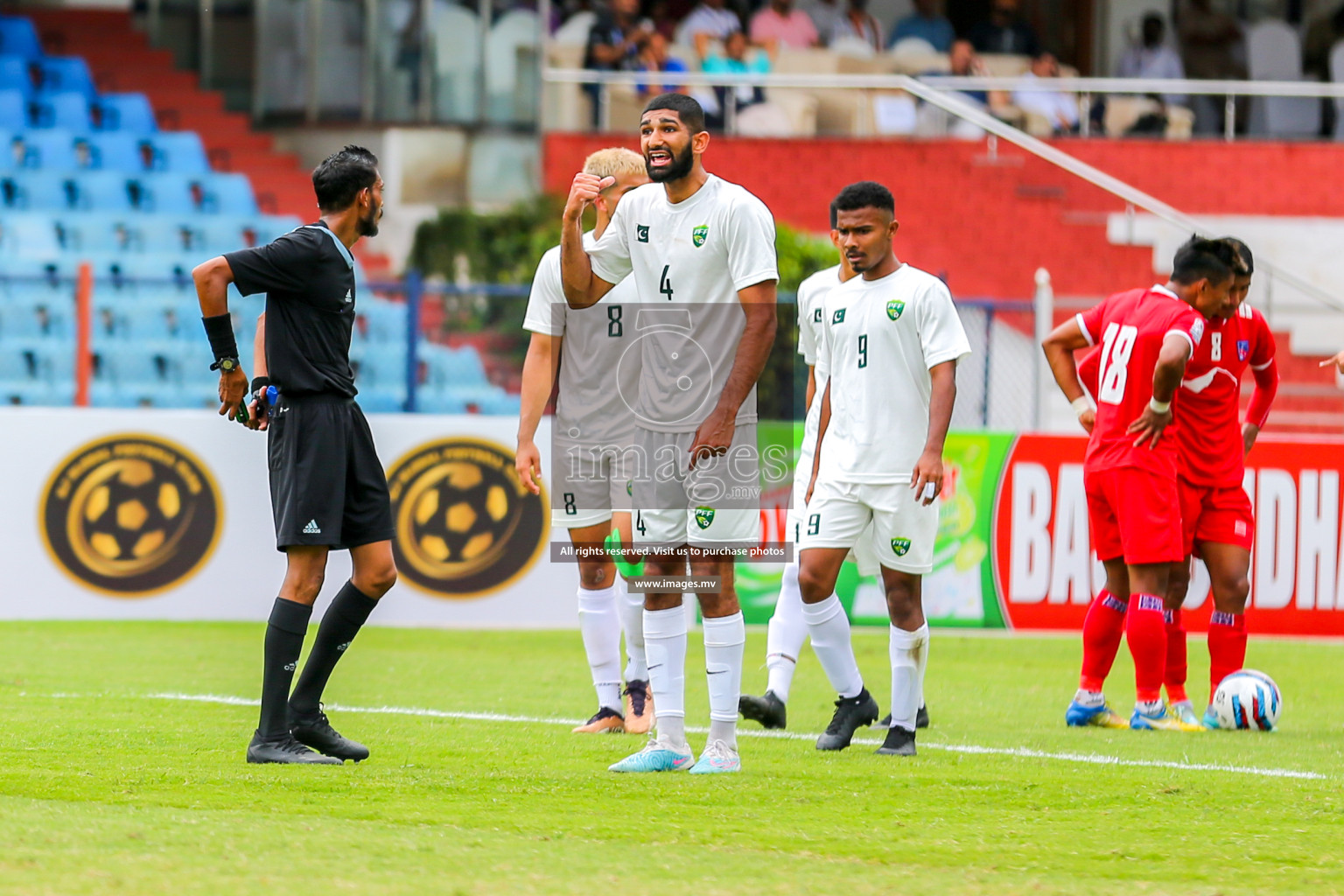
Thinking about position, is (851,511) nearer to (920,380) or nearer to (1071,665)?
(920,380)

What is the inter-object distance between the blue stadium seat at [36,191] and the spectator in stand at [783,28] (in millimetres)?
7330

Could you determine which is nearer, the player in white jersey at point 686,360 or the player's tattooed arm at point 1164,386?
the player in white jersey at point 686,360

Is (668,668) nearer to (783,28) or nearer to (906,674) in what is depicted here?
(906,674)

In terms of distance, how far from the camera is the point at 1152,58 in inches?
803

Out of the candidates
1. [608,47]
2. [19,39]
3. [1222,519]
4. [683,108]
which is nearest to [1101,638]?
[1222,519]

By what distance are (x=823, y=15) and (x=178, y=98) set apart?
737cm

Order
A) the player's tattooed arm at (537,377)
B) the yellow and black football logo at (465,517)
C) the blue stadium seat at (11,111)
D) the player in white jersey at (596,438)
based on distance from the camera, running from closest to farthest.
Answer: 1. the player's tattooed arm at (537,377)
2. the player in white jersey at (596,438)
3. the yellow and black football logo at (465,517)
4. the blue stadium seat at (11,111)

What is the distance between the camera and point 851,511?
22.7 ft

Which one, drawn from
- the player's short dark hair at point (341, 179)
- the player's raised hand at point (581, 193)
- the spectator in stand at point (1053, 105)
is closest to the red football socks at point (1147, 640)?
the player's raised hand at point (581, 193)

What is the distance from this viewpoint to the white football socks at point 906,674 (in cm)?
688

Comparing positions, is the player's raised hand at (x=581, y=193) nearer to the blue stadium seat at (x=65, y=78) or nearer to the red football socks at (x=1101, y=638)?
the red football socks at (x=1101, y=638)

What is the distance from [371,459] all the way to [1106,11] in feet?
60.2

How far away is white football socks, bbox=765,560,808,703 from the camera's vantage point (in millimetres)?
7922

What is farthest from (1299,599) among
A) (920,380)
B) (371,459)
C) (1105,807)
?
(371,459)
